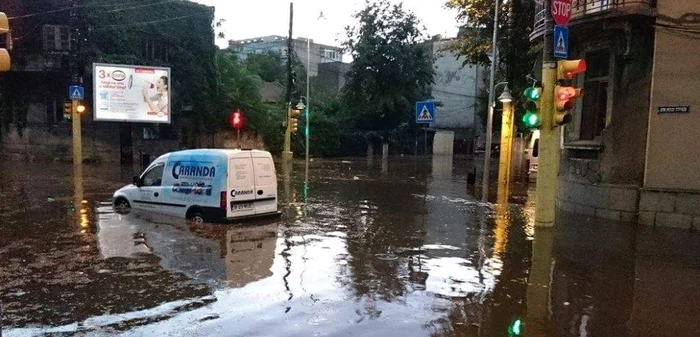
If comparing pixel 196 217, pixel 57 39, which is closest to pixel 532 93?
pixel 196 217

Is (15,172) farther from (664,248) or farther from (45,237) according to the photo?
(664,248)

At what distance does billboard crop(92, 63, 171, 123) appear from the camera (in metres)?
28.9

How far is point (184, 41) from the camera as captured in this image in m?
35.8

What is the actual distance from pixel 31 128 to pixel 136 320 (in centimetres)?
3075

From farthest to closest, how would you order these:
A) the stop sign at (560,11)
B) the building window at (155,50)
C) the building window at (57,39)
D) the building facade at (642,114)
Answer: the building window at (155,50) → the building window at (57,39) → the building facade at (642,114) → the stop sign at (560,11)

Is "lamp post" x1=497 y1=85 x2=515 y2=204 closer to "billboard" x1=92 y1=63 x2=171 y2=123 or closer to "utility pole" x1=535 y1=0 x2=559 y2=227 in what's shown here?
"utility pole" x1=535 y1=0 x2=559 y2=227

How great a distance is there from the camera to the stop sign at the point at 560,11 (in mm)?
10805

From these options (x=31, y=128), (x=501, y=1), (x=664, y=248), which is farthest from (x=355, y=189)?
(x=31, y=128)

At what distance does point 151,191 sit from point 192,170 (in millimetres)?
1475

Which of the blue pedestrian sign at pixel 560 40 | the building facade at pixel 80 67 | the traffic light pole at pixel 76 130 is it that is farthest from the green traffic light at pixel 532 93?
the building facade at pixel 80 67

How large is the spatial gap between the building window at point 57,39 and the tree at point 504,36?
20.3 m

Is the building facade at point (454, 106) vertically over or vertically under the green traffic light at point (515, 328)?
over

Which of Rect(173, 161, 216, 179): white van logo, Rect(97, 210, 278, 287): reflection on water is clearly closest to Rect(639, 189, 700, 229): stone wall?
Rect(97, 210, 278, 287): reflection on water

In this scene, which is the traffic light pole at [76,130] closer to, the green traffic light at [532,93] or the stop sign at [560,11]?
the green traffic light at [532,93]
